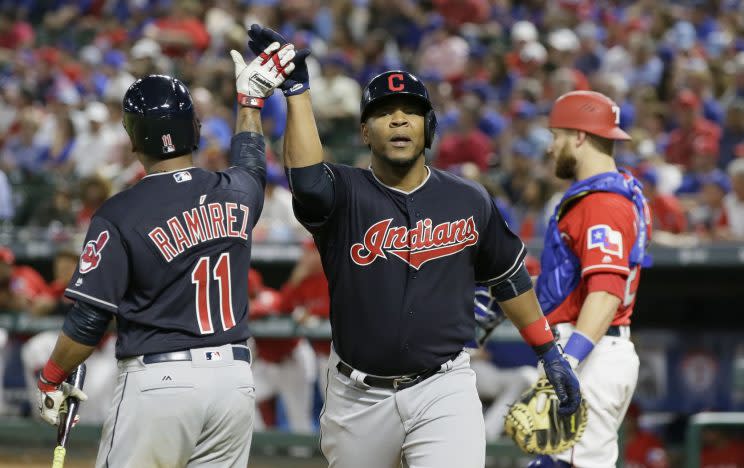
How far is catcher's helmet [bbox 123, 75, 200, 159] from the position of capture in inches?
151

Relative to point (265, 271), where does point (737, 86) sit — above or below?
above

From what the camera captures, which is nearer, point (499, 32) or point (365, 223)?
point (365, 223)

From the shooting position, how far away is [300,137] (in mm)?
3703

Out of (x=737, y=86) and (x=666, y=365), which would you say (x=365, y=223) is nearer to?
(x=666, y=365)

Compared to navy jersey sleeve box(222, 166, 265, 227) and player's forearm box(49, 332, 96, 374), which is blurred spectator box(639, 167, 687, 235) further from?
player's forearm box(49, 332, 96, 374)

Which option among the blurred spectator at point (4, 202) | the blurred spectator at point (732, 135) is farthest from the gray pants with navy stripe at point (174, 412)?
the blurred spectator at point (4, 202)

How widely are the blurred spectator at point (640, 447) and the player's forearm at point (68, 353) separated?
211 inches

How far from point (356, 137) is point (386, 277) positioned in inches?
352

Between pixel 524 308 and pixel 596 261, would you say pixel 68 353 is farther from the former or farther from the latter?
pixel 596 261

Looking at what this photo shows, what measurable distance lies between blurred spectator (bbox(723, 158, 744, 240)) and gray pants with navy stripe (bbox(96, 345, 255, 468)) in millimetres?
6231

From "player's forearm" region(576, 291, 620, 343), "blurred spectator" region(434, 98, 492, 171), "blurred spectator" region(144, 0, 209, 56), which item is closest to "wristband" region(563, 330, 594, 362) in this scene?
"player's forearm" region(576, 291, 620, 343)

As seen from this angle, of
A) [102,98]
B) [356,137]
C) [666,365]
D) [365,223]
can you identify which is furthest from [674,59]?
[365,223]

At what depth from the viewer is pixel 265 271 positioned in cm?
977

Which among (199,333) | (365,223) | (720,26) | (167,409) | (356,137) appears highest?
(720,26)
